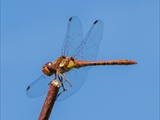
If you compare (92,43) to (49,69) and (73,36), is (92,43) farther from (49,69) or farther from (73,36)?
(49,69)

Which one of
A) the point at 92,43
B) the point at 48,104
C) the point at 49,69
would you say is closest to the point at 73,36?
the point at 92,43

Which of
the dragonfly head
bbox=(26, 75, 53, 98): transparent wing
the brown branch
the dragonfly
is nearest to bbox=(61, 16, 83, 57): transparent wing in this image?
the dragonfly

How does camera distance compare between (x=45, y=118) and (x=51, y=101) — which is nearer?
(x=45, y=118)

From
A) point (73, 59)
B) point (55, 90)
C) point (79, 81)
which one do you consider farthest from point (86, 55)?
point (55, 90)

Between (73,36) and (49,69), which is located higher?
(73,36)

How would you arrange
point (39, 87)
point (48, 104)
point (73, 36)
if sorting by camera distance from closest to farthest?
1. point (48, 104)
2. point (39, 87)
3. point (73, 36)

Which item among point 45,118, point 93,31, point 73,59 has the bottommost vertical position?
point 45,118

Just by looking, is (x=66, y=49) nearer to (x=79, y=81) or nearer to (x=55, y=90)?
(x=79, y=81)
